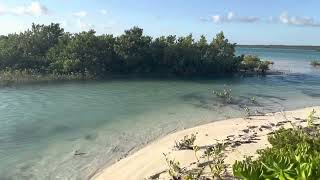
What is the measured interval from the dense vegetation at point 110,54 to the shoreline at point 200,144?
65.6 feet

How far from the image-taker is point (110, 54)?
3912 centimetres

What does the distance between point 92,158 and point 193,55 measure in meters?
27.6

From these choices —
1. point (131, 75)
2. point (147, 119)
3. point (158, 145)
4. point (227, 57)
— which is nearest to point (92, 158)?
point (158, 145)

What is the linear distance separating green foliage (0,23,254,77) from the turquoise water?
3766 millimetres

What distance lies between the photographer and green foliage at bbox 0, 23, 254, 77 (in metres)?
37.9

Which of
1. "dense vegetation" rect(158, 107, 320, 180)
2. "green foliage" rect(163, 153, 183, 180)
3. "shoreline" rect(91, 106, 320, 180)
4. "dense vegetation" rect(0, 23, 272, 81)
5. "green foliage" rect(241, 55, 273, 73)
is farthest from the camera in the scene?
"green foliage" rect(241, 55, 273, 73)

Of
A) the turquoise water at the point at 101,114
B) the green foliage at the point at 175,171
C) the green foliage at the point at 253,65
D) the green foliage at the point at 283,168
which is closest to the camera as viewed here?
the green foliage at the point at 283,168

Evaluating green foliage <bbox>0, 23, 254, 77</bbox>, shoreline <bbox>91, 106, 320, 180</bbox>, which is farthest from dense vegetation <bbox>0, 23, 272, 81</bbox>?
shoreline <bbox>91, 106, 320, 180</bbox>

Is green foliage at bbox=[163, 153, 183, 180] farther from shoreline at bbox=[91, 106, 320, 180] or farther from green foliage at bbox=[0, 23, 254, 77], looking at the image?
green foliage at bbox=[0, 23, 254, 77]

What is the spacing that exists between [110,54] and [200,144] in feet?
82.2

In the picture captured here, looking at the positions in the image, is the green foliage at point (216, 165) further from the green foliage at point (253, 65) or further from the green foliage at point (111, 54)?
the green foliage at point (253, 65)

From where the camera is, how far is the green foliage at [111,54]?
37938 mm

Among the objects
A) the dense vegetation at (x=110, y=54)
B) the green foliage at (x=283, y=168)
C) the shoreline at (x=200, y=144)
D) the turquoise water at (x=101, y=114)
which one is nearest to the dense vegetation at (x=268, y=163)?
the green foliage at (x=283, y=168)

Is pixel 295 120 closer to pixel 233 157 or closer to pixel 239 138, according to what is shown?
pixel 239 138
